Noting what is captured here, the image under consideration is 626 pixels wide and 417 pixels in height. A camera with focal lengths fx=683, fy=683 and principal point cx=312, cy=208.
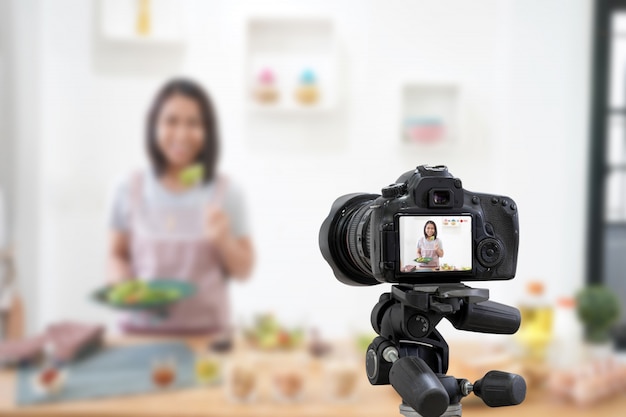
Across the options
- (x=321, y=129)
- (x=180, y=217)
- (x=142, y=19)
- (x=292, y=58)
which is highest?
(x=142, y=19)

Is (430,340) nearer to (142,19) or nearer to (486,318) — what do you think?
(486,318)

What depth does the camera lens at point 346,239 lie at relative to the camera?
28.0 inches

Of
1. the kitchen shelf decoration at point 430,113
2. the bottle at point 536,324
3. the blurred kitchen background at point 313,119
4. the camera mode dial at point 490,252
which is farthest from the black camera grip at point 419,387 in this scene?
the kitchen shelf decoration at point 430,113

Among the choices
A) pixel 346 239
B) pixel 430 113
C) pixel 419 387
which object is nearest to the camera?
pixel 419 387

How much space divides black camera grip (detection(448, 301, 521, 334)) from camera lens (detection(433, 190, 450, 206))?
0.10 m

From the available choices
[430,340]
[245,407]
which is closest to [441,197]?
[430,340]

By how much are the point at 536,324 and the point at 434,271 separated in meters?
1.38

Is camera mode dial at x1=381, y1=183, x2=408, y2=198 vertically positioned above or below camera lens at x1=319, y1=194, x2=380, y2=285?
above

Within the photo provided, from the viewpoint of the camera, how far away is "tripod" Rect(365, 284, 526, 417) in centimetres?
60

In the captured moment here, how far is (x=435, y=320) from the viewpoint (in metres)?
0.64

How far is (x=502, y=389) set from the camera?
2.03ft

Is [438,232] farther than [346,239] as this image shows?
No

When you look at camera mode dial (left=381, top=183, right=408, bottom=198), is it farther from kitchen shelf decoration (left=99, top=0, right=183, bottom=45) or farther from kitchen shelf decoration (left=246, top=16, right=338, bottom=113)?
kitchen shelf decoration (left=99, top=0, right=183, bottom=45)

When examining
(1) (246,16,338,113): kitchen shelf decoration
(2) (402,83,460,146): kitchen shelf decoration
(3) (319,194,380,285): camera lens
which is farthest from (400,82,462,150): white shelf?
(3) (319,194,380,285): camera lens
